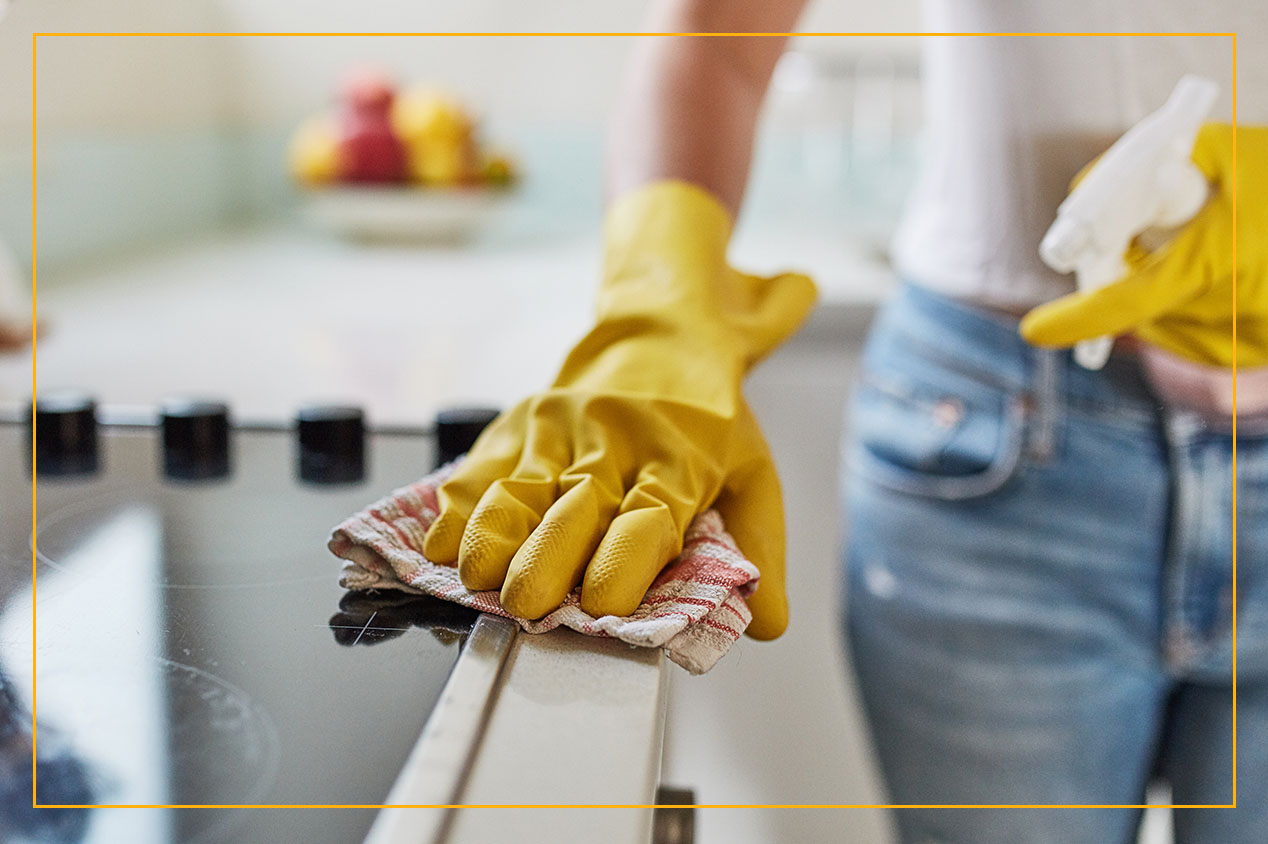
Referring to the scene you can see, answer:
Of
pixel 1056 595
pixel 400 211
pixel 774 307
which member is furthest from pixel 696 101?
pixel 400 211

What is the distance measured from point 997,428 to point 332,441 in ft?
1.22

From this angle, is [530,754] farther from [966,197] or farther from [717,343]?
[966,197]

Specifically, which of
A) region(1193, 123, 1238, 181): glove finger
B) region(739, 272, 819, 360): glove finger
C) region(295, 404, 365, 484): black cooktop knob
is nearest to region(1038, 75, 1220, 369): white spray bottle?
region(1193, 123, 1238, 181): glove finger

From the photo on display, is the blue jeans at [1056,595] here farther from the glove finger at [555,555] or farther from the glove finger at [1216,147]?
the glove finger at [555,555]

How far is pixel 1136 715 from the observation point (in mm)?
641

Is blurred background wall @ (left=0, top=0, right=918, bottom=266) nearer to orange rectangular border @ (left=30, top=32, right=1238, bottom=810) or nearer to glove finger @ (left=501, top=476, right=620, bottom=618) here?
orange rectangular border @ (left=30, top=32, right=1238, bottom=810)

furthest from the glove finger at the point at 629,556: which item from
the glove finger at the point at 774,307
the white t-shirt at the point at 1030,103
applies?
the white t-shirt at the point at 1030,103

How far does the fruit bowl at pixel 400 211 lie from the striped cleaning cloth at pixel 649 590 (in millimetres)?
1237

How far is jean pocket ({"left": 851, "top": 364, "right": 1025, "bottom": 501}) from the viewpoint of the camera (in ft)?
2.15

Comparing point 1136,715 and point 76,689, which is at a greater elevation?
point 76,689

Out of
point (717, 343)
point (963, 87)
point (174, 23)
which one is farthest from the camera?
point (174, 23)

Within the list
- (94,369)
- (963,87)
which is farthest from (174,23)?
(963,87)

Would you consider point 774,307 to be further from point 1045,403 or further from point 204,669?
point 204,669

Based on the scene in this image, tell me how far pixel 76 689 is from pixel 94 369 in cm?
67
